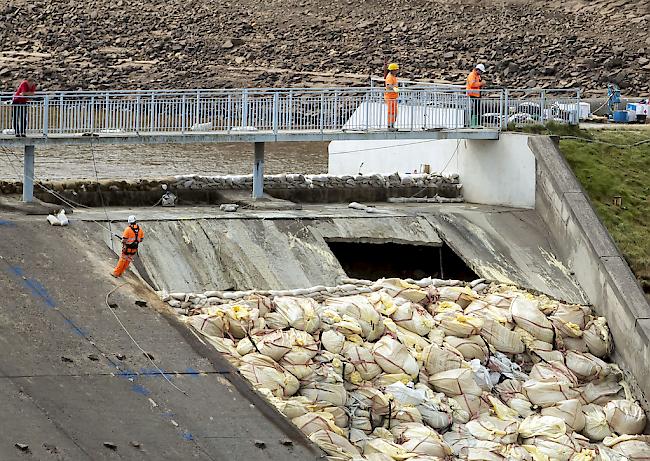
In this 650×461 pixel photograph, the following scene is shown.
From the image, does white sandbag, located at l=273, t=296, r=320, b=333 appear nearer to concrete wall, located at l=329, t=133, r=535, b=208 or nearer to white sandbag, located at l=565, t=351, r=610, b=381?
white sandbag, located at l=565, t=351, r=610, b=381

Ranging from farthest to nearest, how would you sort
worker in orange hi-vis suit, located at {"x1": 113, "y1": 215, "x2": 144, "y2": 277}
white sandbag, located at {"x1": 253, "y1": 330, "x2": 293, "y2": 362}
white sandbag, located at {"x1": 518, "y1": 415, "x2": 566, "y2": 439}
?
worker in orange hi-vis suit, located at {"x1": 113, "y1": 215, "x2": 144, "y2": 277}
white sandbag, located at {"x1": 518, "y1": 415, "x2": 566, "y2": 439}
white sandbag, located at {"x1": 253, "y1": 330, "x2": 293, "y2": 362}

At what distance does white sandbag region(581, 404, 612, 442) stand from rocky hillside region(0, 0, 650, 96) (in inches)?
1231

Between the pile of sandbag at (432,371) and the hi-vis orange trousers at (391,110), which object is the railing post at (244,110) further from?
the pile of sandbag at (432,371)

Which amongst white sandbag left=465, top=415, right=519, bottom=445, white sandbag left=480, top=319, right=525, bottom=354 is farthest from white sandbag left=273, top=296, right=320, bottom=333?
white sandbag left=480, top=319, right=525, bottom=354

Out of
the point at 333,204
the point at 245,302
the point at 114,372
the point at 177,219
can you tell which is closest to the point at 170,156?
the point at 333,204

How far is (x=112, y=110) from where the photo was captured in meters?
22.5

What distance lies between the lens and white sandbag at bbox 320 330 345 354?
17.8m

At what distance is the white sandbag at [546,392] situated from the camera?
1848cm

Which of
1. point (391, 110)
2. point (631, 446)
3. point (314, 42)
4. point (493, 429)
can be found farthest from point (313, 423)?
point (314, 42)

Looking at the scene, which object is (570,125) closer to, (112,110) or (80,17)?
(112,110)

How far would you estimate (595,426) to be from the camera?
18.5 metres

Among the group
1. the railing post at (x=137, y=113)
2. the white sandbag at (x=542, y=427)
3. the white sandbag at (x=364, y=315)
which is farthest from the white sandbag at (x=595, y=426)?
the railing post at (x=137, y=113)

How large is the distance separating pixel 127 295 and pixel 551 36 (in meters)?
39.2

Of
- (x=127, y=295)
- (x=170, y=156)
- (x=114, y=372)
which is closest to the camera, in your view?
(x=114, y=372)
